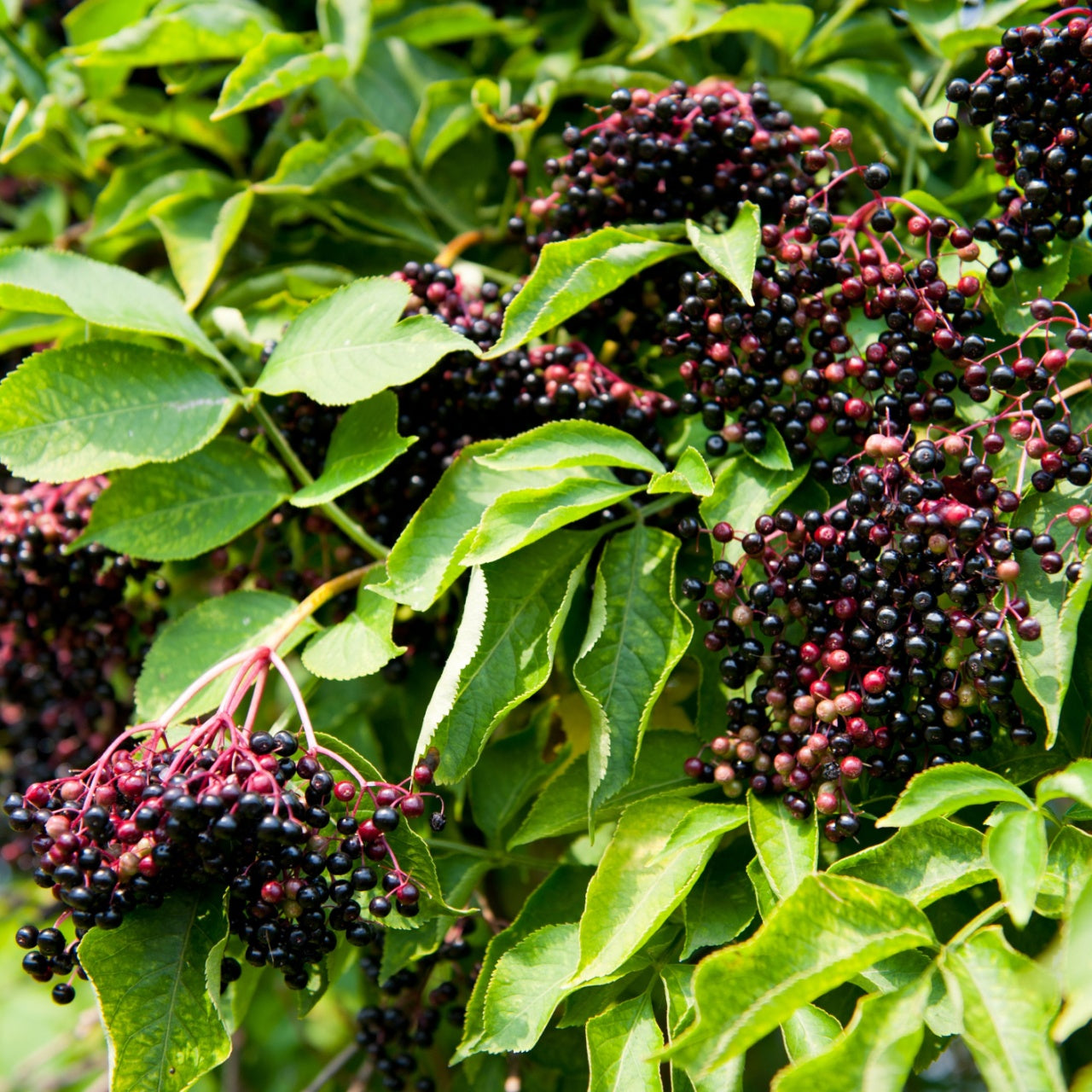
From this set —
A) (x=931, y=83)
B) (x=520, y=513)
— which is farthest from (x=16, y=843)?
(x=931, y=83)

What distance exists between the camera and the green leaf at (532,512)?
1245 millimetres

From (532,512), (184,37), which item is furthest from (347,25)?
(532,512)

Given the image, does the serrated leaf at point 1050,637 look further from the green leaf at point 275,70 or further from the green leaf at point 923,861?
the green leaf at point 275,70

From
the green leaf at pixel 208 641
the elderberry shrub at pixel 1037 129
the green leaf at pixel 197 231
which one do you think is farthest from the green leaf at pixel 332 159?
the elderberry shrub at pixel 1037 129

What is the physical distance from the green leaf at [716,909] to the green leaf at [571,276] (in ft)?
2.40

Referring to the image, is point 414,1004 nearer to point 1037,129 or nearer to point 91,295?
point 91,295

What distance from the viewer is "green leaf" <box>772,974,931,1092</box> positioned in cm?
95

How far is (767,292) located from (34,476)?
105 cm

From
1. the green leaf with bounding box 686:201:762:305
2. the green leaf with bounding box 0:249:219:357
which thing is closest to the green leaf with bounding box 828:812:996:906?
the green leaf with bounding box 686:201:762:305

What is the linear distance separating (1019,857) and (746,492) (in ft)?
1.81

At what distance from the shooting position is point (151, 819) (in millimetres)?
1164

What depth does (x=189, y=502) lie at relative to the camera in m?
1.62

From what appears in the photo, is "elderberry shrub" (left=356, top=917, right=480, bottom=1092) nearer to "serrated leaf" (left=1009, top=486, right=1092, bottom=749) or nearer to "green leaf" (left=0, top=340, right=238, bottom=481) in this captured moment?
"green leaf" (left=0, top=340, right=238, bottom=481)

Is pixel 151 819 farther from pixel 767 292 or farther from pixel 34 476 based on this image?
pixel 767 292
